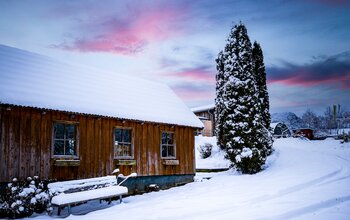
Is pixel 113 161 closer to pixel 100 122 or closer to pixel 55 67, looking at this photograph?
pixel 100 122

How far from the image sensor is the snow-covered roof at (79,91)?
36.6ft

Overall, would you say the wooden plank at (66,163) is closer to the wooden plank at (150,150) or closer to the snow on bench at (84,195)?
the snow on bench at (84,195)

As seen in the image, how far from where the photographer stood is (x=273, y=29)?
19.0 meters

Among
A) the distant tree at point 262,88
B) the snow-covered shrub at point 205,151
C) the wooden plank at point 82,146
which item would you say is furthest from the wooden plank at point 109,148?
the snow-covered shrub at point 205,151

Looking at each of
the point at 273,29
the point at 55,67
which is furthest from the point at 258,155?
the point at 55,67

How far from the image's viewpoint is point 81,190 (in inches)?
425

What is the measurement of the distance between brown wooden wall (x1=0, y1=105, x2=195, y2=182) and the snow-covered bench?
1.22 metres

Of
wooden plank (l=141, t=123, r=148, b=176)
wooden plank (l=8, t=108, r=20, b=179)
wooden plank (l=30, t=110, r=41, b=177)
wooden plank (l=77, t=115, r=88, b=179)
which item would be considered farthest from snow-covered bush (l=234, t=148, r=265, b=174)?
wooden plank (l=8, t=108, r=20, b=179)

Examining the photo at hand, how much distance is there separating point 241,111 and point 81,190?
1128 cm

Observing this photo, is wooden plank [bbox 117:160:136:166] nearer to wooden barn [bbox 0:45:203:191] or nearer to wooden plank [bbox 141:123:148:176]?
wooden barn [bbox 0:45:203:191]

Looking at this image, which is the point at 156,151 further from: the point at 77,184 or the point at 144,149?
the point at 77,184

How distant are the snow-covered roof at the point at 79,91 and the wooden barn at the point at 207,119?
26.4 metres

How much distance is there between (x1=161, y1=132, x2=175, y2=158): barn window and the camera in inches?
654

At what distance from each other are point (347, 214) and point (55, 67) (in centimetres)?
1228
